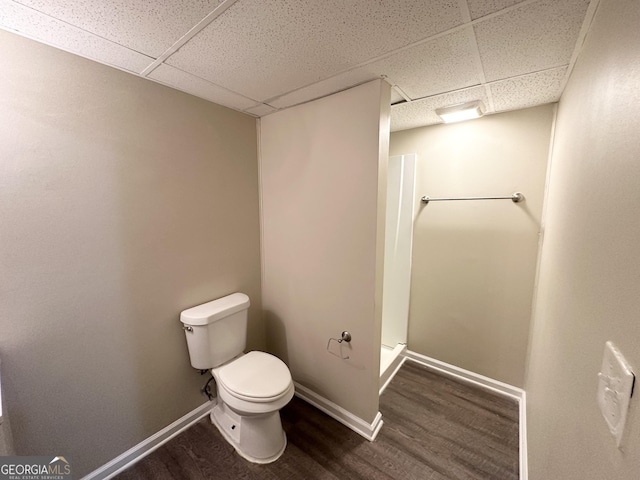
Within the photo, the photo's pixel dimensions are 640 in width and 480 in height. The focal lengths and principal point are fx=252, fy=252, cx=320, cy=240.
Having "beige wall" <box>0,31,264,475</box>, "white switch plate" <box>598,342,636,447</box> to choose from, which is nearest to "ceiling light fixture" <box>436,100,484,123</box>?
"beige wall" <box>0,31,264,475</box>

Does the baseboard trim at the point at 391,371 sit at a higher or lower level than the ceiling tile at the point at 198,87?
lower

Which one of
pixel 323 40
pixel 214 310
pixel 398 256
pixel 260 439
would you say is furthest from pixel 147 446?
pixel 323 40

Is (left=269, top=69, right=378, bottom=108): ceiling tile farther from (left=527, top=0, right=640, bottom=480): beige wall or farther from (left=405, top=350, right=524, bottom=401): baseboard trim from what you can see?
(left=405, top=350, right=524, bottom=401): baseboard trim

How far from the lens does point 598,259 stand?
23.5 inches

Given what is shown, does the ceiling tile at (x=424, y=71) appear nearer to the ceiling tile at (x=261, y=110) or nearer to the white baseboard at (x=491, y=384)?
the ceiling tile at (x=261, y=110)

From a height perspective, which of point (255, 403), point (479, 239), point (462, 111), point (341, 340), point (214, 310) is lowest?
point (255, 403)

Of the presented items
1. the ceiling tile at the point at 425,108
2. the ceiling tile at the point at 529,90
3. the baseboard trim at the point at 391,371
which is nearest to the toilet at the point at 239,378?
the baseboard trim at the point at 391,371

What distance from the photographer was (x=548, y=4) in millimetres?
831

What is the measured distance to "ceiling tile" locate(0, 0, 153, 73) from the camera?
0.90 meters

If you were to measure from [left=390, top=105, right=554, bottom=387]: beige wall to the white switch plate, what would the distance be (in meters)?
1.57

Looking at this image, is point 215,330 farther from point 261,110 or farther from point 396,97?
point 396,97

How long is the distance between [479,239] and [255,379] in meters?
1.87

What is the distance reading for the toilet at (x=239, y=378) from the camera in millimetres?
1387

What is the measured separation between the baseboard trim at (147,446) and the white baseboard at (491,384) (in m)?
1.82
